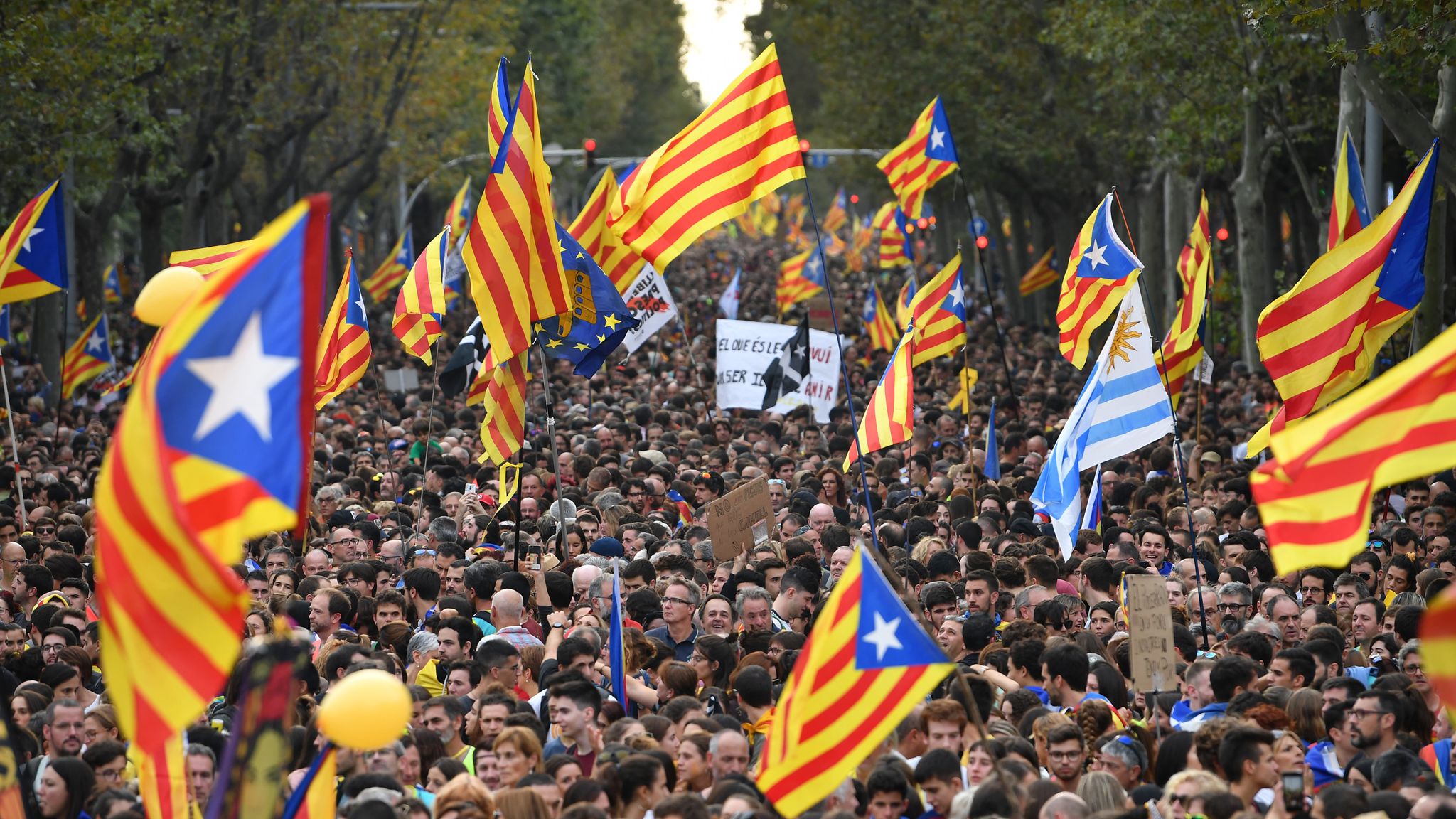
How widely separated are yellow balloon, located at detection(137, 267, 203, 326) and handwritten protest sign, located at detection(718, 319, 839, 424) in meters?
12.0

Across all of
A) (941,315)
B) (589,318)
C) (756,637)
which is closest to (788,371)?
(941,315)

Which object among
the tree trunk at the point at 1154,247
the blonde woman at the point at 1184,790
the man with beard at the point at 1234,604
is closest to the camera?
the blonde woman at the point at 1184,790

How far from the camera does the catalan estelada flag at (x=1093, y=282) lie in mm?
14031

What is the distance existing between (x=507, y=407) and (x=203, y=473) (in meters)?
6.61

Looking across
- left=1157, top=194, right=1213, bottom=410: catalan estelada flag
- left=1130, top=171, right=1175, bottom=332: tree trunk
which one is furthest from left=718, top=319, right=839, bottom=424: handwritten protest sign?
left=1130, top=171, right=1175, bottom=332: tree trunk

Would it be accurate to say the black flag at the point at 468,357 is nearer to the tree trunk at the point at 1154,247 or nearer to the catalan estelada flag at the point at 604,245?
the catalan estelada flag at the point at 604,245

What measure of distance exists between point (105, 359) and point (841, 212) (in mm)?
54071

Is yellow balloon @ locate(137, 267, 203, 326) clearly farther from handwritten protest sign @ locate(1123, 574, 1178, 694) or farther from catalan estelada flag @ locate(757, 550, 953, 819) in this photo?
A: handwritten protest sign @ locate(1123, 574, 1178, 694)

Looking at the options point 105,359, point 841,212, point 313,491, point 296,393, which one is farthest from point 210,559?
point 841,212

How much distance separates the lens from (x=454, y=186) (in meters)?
53.8

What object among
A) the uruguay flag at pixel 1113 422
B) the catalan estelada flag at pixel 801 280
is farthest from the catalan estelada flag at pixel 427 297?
the catalan estelada flag at pixel 801 280

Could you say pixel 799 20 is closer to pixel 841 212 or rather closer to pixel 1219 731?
pixel 841 212

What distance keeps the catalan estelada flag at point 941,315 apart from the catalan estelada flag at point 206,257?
786 cm

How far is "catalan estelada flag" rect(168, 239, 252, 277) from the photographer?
12.1 m
